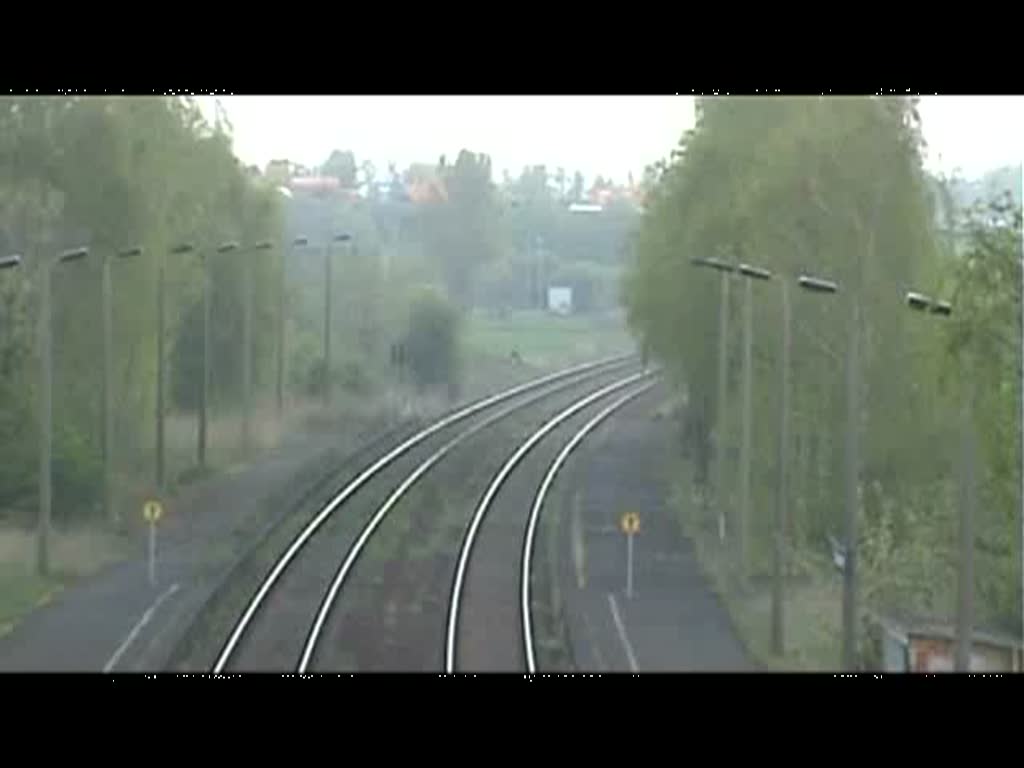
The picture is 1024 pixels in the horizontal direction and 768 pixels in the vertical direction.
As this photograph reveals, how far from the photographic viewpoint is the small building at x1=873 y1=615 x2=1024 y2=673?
1376 centimetres

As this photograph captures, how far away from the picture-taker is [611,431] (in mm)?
37469

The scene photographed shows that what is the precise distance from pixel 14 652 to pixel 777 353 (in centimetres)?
969

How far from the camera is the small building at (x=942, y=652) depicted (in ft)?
45.1

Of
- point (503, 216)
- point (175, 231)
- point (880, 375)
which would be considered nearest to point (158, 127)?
point (175, 231)

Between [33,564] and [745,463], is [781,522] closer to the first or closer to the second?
[745,463]

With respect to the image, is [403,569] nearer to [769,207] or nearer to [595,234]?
[769,207]

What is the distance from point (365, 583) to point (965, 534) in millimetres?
9759

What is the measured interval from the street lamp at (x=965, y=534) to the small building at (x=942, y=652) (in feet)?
3.30

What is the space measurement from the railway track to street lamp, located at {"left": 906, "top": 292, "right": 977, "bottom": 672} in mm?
4907

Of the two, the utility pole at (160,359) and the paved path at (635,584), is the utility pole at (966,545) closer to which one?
the paved path at (635,584)

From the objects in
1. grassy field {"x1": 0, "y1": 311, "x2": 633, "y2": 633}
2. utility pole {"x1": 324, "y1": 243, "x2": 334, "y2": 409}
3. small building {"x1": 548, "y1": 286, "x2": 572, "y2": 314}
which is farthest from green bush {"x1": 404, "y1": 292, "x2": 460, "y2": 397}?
small building {"x1": 548, "y1": 286, "x2": 572, "y2": 314}

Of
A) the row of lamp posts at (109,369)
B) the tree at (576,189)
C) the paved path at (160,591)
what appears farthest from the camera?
the tree at (576,189)

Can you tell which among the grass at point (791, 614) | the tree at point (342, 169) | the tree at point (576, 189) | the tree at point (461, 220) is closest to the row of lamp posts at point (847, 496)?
the grass at point (791, 614)

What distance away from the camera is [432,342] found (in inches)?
1715
